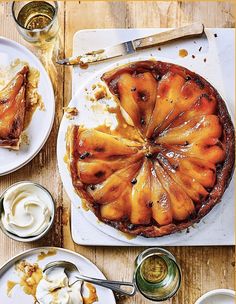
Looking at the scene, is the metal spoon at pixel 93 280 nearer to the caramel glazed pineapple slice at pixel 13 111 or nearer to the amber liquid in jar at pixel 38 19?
the caramel glazed pineapple slice at pixel 13 111

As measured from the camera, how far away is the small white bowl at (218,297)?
2.28m

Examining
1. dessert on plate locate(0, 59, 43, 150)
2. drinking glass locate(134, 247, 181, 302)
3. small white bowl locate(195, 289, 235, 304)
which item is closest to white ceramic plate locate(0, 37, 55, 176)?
dessert on plate locate(0, 59, 43, 150)

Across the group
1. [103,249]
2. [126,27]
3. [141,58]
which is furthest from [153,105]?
[103,249]

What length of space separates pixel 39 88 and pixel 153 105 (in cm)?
39

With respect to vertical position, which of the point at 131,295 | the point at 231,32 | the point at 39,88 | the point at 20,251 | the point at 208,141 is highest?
the point at 231,32

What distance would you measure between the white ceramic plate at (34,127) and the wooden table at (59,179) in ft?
0.15

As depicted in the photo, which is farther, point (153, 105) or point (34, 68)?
point (34, 68)

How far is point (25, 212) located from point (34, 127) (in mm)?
272

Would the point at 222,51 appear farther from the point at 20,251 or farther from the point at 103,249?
the point at 20,251

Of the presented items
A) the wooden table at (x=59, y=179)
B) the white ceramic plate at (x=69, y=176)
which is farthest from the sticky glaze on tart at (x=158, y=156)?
the wooden table at (x=59, y=179)

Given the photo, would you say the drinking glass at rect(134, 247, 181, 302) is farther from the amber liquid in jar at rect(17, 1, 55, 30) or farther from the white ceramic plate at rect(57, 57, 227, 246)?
the amber liquid in jar at rect(17, 1, 55, 30)

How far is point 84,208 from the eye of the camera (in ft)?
7.48

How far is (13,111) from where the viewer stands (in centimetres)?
233

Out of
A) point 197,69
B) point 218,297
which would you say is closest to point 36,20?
point 197,69
